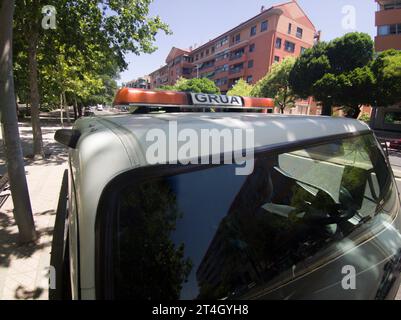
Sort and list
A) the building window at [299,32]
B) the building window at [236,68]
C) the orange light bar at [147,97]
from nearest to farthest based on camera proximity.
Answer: the orange light bar at [147,97]
the building window at [299,32]
the building window at [236,68]

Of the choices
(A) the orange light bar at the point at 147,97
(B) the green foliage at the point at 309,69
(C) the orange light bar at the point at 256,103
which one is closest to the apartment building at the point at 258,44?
(B) the green foliage at the point at 309,69

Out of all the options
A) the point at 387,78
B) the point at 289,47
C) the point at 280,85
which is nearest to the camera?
the point at 387,78

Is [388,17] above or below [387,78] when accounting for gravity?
above

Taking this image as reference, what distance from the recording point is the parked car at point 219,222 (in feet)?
2.92

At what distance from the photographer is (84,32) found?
9.49 meters

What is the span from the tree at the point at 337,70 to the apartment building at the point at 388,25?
4819mm

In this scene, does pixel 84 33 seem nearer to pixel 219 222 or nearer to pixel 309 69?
pixel 219 222

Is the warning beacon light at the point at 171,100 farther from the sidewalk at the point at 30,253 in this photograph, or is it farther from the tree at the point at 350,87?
the tree at the point at 350,87

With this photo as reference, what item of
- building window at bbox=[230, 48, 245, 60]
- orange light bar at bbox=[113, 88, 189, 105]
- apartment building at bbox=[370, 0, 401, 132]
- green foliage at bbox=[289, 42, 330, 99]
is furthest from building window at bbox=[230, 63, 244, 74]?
orange light bar at bbox=[113, 88, 189, 105]

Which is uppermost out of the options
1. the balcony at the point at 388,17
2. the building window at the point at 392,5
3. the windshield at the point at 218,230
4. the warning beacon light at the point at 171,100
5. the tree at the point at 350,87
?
the building window at the point at 392,5

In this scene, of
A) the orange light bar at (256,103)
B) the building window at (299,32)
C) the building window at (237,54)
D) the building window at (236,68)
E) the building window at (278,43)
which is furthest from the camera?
the building window at (236,68)

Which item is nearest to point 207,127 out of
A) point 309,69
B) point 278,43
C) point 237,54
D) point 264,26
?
point 309,69

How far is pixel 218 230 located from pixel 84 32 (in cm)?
1037
